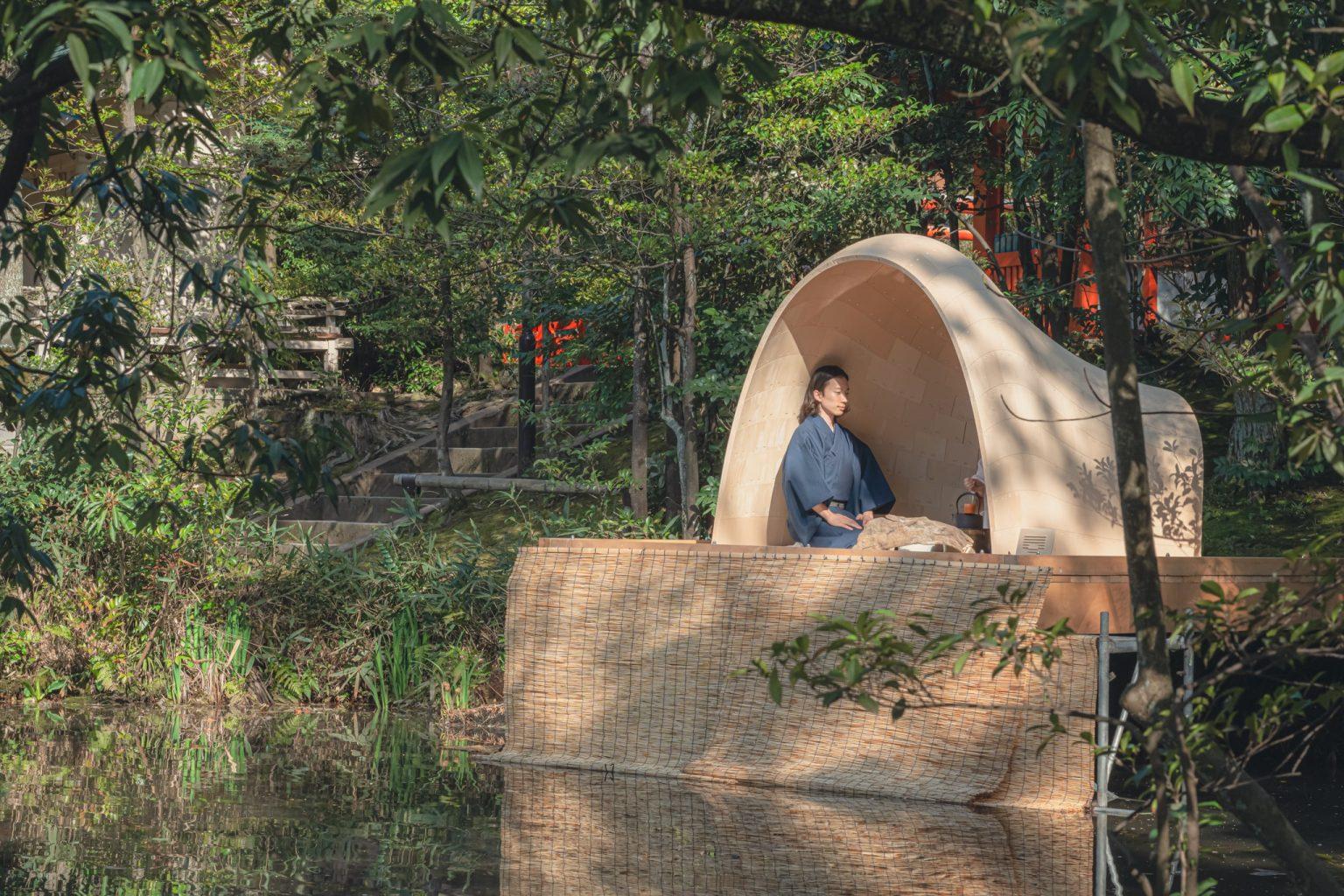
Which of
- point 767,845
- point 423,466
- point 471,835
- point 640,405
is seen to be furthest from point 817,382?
point 423,466

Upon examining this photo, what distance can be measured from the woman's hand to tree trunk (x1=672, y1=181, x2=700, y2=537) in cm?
154

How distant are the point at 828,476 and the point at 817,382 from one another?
1.74 ft

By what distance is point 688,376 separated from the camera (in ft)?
32.9

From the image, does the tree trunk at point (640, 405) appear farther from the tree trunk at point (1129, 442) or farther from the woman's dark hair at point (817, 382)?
the tree trunk at point (1129, 442)

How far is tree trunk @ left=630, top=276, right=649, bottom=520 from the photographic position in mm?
10336

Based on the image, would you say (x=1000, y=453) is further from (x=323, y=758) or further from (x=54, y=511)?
(x=54, y=511)

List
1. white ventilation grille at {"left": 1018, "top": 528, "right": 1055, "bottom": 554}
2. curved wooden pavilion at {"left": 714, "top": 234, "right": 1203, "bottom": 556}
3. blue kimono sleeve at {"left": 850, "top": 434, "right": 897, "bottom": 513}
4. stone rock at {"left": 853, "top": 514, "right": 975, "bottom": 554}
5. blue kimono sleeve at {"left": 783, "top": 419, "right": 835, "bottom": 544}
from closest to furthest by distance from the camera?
white ventilation grille at {"left": 1018, "top": 528, "right": 1055, "bottom": 554} < curved wooden pavilion at {"left": 714, "top": 234, "right": 1203, "bottom": 556} < stone rock at {"left": 853, "top": 514, "right": 975, "bottom": 554} < blue kimono sleeve at {"left": 783, "top": 419, "right": 835, "bottom": 544} < blue kimono sleeve at {"left": 850, "top": 434, "right": 897, "bottom": 513}

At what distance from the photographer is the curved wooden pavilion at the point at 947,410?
719 cm

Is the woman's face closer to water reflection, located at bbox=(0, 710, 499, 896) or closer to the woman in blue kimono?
the woman in blue kimono

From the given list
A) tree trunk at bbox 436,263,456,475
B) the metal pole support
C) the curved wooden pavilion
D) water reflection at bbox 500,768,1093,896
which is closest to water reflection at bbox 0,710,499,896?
water reflection at bbox 500,768,1093,896

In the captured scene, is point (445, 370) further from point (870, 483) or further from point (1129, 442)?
point (1129, 442)

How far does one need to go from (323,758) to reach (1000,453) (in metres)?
3.59

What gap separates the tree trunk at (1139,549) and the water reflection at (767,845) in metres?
2.34

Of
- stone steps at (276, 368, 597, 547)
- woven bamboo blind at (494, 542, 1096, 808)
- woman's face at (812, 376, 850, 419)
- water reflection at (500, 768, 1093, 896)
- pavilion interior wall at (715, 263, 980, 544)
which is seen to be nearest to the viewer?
water reflection at (500, 768, 1093, 896)
